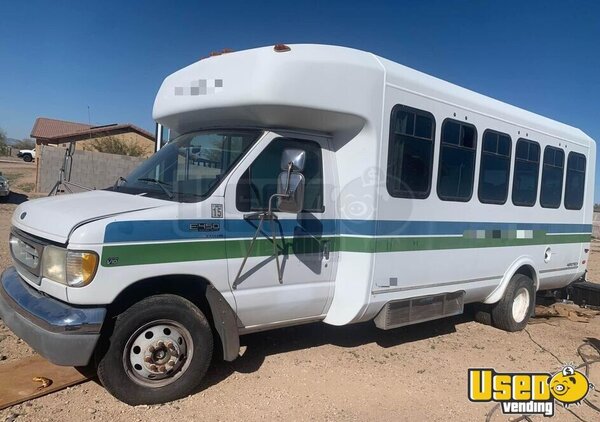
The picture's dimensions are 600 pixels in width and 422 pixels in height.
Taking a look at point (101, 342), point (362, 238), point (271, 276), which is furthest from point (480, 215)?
point (101, 342)

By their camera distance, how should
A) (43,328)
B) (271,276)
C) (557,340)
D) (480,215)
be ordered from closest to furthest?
(43,328) < (271,276) < (480,215) < (557,340)

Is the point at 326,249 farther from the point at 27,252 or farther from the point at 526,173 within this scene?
the point at 526,173

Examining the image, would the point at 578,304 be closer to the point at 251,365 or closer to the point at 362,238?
the point at 362,238

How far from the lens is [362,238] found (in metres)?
4.90

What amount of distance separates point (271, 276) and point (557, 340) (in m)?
4.47

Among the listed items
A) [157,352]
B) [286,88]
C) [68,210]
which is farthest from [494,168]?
[68,210]

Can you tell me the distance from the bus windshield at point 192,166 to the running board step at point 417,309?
225cm

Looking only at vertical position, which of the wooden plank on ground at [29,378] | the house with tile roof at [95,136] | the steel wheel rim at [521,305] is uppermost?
the house with tile roof at [95,136]

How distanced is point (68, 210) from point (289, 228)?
6.13 feet

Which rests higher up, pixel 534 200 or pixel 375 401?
pixel 534 200

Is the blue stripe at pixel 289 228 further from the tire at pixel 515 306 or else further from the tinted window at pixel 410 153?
the tire at pixel 515 306

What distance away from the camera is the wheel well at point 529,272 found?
710 centimetres

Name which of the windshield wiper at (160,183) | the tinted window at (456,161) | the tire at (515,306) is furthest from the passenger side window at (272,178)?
the tire at (515,306)

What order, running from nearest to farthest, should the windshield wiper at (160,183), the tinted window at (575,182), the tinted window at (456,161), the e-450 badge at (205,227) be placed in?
the e-450 badge at (205,227)
the windshield wiper at (160,183)
the tinted window at (456,161)
the tinted window at (575,182)
